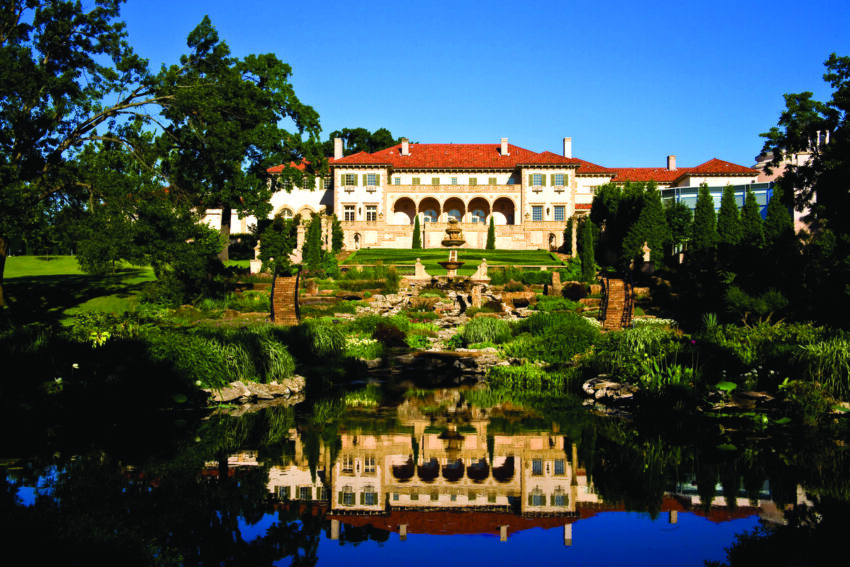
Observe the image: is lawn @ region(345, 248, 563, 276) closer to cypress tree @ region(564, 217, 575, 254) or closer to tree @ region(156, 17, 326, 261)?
cypress tree @ region(564, 217, 575, 254)

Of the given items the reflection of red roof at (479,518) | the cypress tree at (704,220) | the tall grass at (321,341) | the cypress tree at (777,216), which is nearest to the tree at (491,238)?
the cypress tree at (704,220)

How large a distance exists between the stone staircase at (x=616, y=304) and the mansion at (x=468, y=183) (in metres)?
38.2

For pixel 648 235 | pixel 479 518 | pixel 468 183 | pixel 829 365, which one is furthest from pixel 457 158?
pixel 479 518

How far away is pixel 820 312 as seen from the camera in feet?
65.1

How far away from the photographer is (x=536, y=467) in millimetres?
7828

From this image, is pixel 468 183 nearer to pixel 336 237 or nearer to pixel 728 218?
pixel 336 237

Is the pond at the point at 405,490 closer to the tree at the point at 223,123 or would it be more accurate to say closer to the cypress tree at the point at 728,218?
the tree at the point at 223,123

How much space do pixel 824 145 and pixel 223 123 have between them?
20564 mm

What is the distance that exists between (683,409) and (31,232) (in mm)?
18157

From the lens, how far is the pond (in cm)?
538

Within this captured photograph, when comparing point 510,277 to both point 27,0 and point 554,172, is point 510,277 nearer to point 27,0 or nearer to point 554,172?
point 27,0

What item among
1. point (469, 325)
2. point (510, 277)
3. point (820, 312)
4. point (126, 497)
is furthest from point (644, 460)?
point (510, 277)

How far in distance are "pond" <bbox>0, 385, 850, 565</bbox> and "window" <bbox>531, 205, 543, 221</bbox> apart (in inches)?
2192

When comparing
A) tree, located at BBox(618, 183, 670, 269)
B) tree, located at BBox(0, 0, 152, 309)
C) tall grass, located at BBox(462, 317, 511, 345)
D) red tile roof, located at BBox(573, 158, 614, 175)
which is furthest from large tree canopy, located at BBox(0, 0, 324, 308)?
red tile roof, located at BBox(573, 158, 614, 175)
